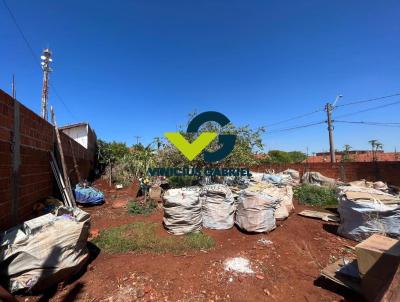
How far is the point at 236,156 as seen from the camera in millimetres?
7777

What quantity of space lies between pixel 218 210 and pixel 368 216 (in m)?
2.61

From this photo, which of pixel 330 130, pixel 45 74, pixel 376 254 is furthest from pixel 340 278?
pixel 45 74

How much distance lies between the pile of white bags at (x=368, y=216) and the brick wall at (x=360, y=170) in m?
6.45

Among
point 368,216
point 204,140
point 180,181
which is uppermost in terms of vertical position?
point 204,140

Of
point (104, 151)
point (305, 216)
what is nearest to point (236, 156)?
point (305, 216)

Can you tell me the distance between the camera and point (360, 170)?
10.8 m

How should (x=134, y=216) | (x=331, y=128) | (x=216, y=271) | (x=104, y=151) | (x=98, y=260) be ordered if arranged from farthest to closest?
(x=104, y=151)
(x=331, y=128)
(x=134, y=216)
(x=98, y=260)
(x=216, y=271)

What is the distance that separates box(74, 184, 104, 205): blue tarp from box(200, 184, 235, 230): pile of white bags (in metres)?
3.70

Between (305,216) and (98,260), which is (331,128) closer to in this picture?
(305,216)

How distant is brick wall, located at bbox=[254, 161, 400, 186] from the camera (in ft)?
32.0

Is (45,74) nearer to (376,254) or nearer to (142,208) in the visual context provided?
(142,208)

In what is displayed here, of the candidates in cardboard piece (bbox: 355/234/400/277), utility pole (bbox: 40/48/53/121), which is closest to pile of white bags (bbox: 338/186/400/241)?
cardboard piece (bbox: 355/234/400/277)

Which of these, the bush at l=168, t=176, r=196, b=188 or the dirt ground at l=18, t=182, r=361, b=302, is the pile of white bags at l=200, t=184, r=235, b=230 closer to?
the dirt ground at l=18, t=182, r=361, b=302

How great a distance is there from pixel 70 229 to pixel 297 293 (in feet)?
8.79
